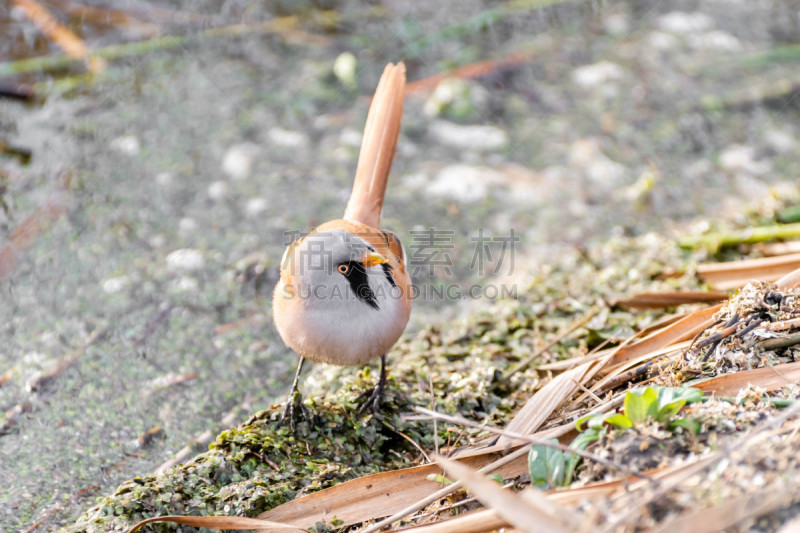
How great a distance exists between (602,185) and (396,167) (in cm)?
131

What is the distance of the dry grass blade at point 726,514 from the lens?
132 centimetres

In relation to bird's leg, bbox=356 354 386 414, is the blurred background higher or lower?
higher

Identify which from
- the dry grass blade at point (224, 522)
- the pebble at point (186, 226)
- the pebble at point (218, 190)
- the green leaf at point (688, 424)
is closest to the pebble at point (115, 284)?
the pebble at point (186, 226)

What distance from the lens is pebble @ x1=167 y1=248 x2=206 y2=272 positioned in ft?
11.6

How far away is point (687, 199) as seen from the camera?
397cm

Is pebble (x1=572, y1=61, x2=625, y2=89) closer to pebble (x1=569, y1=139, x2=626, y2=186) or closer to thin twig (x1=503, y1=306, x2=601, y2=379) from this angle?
pebble (x1=569, y1=139, x2=626, y2=186)

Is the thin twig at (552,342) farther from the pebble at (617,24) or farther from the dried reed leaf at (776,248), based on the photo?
the pebble at (617,24)

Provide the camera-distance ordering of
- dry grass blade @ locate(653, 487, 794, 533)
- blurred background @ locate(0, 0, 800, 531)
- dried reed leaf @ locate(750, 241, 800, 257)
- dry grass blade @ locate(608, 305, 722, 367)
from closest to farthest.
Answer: dry grass blade @ locate(653, 487, 794, 533) < dry grass blade @ locate(608, 305, 722, 367) < blurred background @ locate(0, 0, 800, 531) < dried reed leaf @ locate(750, 241, 800, 257)

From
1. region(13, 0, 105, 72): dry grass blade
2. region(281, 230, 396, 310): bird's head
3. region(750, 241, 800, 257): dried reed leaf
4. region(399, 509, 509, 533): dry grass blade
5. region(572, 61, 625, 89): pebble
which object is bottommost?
region(750, 241, 800, 257): dried reed leaf

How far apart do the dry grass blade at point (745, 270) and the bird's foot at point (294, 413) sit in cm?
190

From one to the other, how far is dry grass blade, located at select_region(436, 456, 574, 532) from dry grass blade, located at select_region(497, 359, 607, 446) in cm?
65

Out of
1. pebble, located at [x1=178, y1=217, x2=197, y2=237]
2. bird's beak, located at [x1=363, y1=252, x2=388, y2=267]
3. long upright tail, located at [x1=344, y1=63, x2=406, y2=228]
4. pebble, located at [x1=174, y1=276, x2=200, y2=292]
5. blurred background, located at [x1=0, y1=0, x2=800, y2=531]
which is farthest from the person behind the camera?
pebble, located at [x1=178, y1=217, x2=197, y2=237]

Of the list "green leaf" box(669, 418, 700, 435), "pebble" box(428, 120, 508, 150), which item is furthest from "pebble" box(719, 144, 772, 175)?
"green leaf" box(669, 418, 700, 435)

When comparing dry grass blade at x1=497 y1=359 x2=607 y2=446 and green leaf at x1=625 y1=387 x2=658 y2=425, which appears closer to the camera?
green leaf at x1=625 y1=387 x2=658 y2=425
